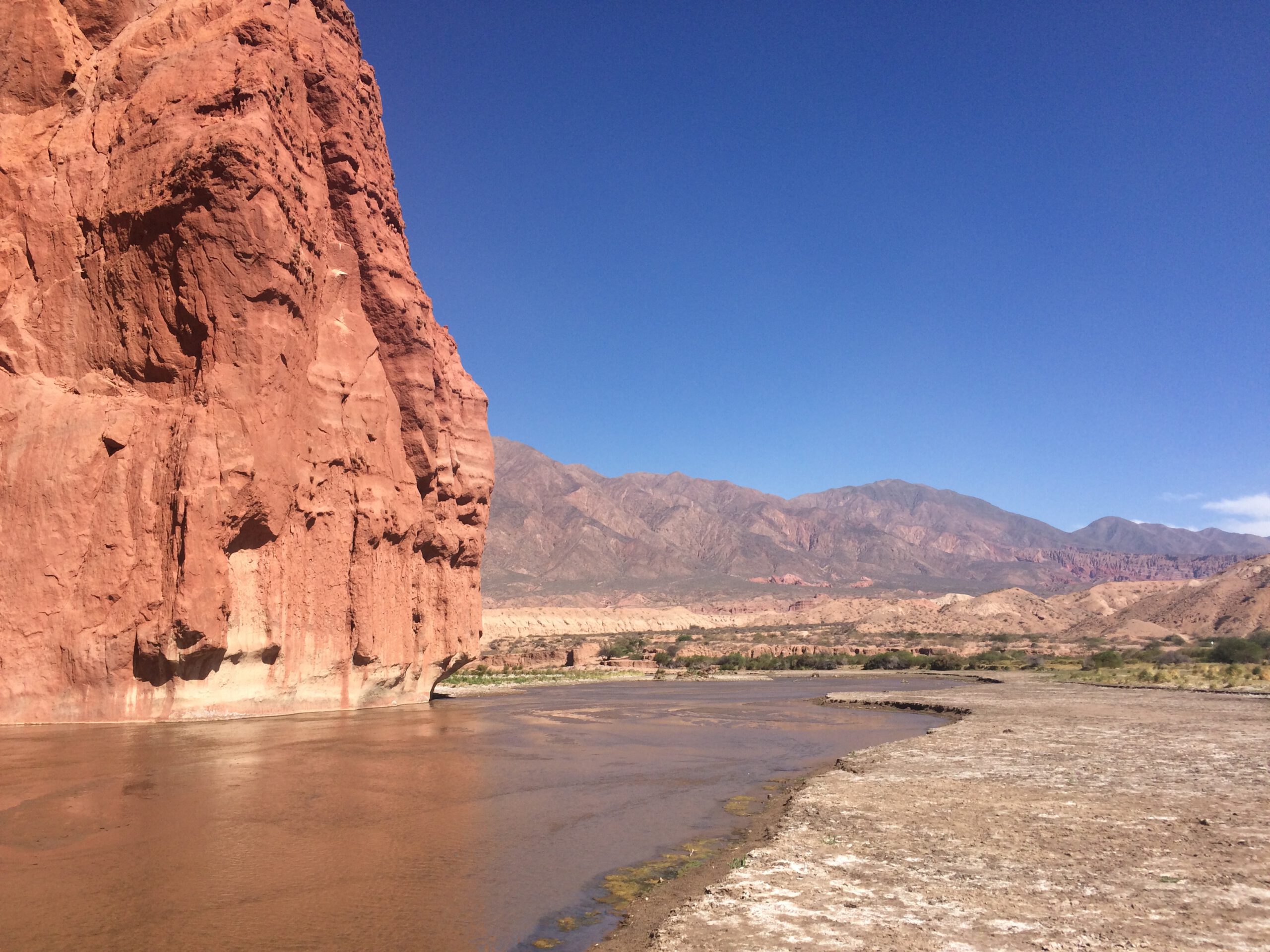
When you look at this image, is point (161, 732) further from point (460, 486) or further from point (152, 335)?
point (460, 486)

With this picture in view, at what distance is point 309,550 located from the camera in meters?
26.0

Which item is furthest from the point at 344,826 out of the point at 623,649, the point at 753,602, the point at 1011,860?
the point at 753,602

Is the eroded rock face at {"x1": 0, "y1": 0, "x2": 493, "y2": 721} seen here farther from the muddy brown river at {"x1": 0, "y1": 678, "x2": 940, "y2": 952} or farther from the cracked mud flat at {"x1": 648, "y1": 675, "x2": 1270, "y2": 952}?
the cracked mud flat at {"x1": 648, "y1": 675, "x2": 1270, "y2": 952}

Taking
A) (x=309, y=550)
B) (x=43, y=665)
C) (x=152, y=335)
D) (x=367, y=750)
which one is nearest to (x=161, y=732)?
(x=43, y=665)

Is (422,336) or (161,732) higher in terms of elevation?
(422,336)

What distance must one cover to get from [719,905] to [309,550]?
21.7 meters

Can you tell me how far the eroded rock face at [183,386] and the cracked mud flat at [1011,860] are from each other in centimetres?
1743

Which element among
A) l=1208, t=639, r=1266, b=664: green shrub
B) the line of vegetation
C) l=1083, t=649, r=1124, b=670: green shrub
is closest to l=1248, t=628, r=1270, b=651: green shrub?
l=1208, t=639, r=1266, b=664: green shrub

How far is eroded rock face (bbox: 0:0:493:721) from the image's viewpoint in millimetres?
21000

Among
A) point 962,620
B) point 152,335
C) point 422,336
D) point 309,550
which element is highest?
point 422,336

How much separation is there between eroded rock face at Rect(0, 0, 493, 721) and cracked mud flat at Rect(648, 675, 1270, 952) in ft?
57.2

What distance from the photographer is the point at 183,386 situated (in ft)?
76.6

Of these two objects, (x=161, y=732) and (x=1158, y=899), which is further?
(x=161, y=732)

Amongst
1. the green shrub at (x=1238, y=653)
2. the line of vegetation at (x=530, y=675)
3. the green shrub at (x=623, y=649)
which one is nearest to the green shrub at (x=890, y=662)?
the line of vegetation at (x=530, y=675)
